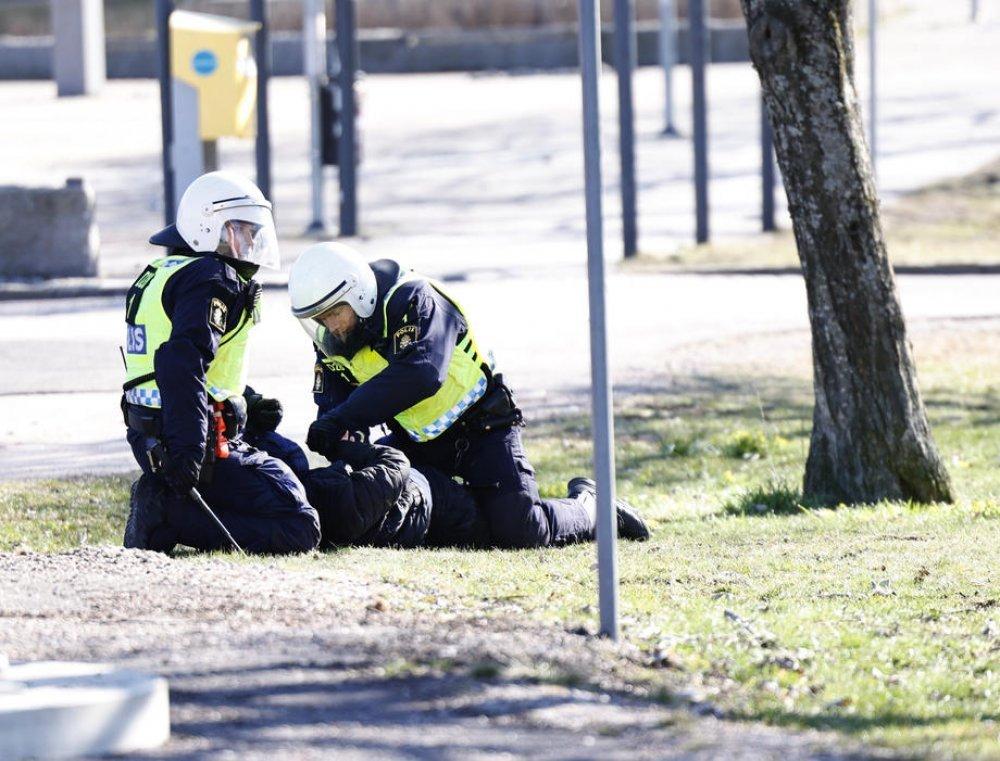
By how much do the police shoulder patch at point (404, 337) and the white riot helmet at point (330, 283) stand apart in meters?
0.17

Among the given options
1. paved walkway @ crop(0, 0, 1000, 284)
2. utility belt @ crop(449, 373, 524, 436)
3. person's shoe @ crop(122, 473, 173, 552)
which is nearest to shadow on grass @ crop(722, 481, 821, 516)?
utility belt @ crop(449, 373, 524, 436)

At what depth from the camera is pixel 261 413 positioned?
7984 millimetres

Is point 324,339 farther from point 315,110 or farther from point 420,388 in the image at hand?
point 315,110

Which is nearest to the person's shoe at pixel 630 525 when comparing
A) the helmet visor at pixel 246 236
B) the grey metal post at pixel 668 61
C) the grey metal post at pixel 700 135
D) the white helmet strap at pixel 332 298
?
the white helmet strap at pixel 332 298

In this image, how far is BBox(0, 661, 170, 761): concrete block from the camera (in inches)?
169

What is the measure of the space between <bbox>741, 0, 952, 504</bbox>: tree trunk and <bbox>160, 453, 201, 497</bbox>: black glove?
11.3ft

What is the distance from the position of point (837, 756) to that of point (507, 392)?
12.2 ft

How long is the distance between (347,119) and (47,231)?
4.90 meters

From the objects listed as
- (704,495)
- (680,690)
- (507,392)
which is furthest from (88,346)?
(680,690)

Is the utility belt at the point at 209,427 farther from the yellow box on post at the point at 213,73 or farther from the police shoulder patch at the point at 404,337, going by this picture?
the yellow box on post at the point at 213,73

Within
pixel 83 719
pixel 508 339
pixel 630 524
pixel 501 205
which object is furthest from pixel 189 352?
pixel 501 205

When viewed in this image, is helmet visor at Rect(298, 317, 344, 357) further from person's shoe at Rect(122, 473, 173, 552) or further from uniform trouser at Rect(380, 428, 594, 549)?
person's shoe at Rect(122, 473, 173, 552)

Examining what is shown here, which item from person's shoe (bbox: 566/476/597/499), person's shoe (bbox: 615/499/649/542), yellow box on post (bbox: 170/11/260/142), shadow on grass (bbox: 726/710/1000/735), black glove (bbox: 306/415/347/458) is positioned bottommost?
person's shoe (bbox: 615/499/649/542)

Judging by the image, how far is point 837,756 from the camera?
4531 mm
